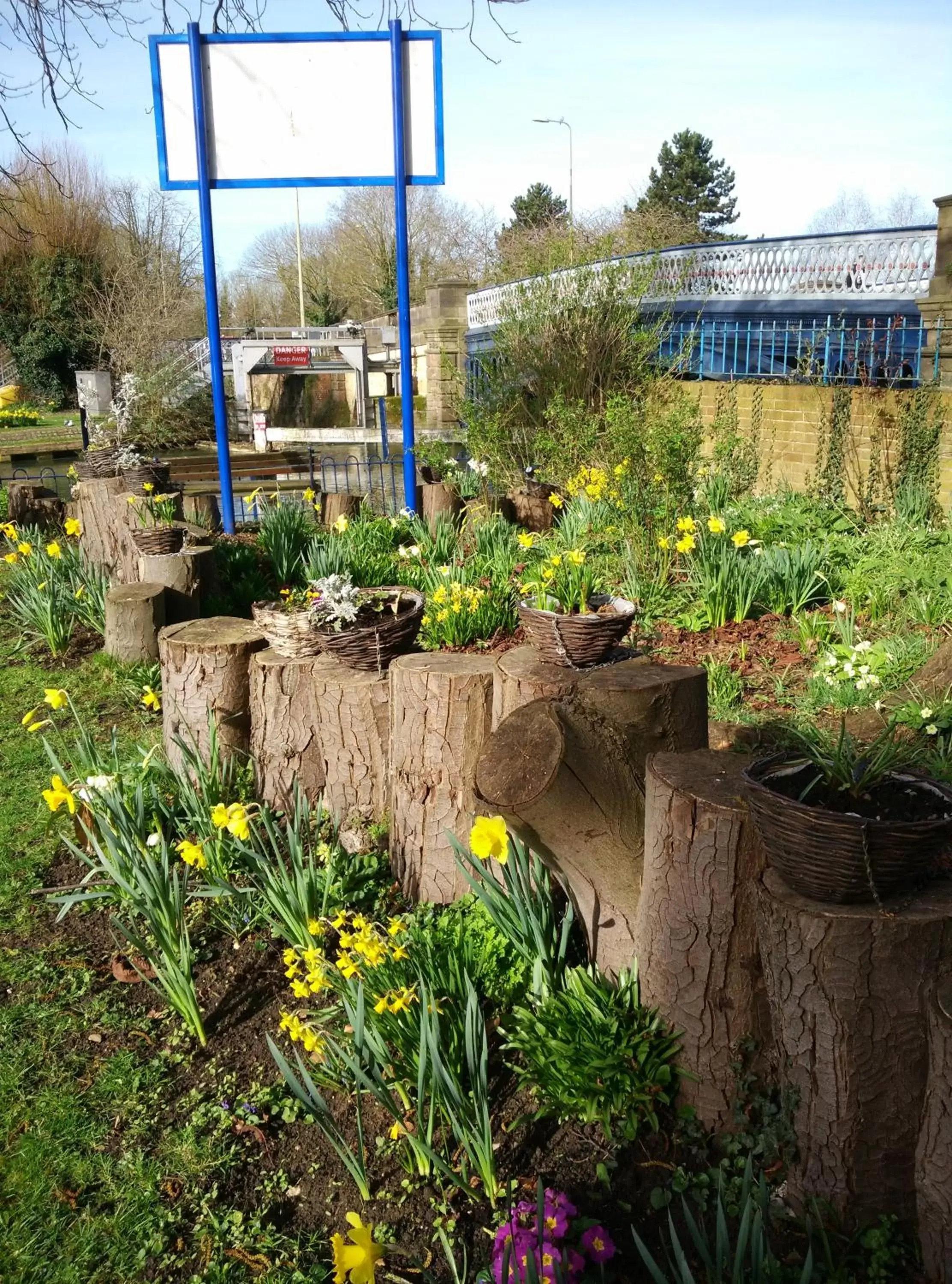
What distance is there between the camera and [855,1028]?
2043 mm

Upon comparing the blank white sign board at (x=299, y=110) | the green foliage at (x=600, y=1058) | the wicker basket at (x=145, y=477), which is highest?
the blank white sign board at (x=299, y=110)

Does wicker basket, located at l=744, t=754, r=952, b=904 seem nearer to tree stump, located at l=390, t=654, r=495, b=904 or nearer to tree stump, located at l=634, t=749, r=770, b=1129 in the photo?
tree stump, located at l=634, t=749, r=770, b=1129

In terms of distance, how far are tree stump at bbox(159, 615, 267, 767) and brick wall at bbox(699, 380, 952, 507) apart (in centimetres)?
625

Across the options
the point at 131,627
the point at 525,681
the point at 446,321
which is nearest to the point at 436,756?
the point at 525,681

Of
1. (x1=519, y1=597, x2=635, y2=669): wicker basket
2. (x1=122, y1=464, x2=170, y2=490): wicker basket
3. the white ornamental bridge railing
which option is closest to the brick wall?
the white ornamental bridge railing

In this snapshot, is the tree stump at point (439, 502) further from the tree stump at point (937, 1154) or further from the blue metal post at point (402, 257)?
the tree stump at point (937, 1154)

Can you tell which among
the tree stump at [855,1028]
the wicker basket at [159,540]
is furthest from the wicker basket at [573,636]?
the wicker basket at [159,540]

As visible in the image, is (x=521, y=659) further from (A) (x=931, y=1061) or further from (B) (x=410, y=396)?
(B) (x=410, y=396)

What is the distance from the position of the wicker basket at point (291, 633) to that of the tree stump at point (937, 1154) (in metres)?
2.60

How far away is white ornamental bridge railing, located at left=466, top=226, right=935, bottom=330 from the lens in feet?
37.8

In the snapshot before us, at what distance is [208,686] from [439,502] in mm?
4641

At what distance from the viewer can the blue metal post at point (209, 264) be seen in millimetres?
7879

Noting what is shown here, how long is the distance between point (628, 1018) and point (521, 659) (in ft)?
3.85

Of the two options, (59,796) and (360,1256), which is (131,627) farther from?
(360,1256)
